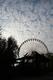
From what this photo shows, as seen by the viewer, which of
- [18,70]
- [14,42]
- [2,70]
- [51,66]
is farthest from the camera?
[14,42]

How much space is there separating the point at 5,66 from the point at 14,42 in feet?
165

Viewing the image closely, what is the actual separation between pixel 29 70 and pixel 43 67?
4.62m

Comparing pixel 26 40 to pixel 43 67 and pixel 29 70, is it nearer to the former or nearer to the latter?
pixel 43 67

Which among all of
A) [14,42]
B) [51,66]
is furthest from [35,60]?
[14,42]

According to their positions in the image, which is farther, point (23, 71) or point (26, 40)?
point (26, 40)

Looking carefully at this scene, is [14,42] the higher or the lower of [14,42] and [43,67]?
the higher

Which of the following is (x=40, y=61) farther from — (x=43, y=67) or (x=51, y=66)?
(x=51, y=66)

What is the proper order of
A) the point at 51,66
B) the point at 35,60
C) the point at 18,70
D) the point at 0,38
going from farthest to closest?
the point at 0,38 → the point at 51,66 → the point at 35,60 → the point at 18,70

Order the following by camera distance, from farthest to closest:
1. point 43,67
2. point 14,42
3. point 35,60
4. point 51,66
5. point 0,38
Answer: point 14,42, point 0,38, point 51,66, point 43,67, point 35,60

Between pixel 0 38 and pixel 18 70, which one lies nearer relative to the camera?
pixel 18 70

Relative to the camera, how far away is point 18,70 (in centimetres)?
2844

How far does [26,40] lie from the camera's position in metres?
39.8

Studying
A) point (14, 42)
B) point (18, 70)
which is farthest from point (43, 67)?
point (14, 42)

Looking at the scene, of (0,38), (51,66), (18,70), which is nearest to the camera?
(18,70)
